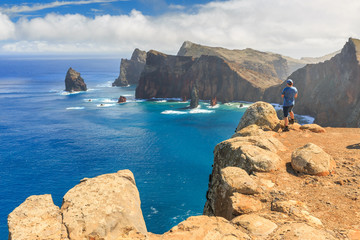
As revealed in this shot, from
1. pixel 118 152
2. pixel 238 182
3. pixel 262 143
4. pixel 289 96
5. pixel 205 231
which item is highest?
pixel 289 96

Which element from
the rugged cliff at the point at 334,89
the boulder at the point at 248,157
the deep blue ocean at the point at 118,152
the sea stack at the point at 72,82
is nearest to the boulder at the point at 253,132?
the boulder at the point at 248,157

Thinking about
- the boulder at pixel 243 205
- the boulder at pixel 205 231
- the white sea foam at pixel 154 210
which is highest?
the boulder at pixel 205 231

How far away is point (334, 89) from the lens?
81.3 metres

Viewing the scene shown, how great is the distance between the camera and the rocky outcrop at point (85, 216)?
20.0 ft

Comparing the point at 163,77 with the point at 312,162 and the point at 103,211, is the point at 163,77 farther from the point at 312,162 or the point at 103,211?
the point at 103,211

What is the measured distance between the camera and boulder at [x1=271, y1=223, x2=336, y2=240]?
21.0ft

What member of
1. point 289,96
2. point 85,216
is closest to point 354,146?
point 289,96

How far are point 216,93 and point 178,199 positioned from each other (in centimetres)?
10608

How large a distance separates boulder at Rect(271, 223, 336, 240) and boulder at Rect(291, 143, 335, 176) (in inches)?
180

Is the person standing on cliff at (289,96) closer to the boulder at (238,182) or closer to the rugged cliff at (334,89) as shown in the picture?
the boulder at (238,182)

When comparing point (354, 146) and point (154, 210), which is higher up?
point (354, 146)

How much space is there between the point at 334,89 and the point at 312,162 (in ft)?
283

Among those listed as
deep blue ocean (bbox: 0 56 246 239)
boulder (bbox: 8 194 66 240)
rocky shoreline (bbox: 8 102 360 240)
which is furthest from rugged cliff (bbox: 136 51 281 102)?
boulder (bbox: 8 194 66 240)

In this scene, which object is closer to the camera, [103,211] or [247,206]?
[103,211]
